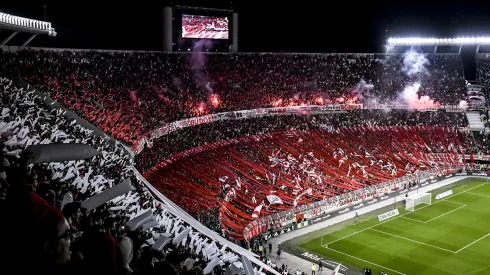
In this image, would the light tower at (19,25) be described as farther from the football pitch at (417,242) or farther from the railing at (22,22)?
the football pitch at (417,242)

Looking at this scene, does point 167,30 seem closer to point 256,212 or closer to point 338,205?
point 256,212

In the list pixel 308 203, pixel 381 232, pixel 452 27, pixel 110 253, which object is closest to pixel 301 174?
pixel 308 203

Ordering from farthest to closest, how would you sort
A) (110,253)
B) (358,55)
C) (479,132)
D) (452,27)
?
(452,27), (358,55), (479,132), (110,253)

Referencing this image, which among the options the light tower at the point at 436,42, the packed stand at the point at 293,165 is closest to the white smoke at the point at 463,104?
the packed stand at the point at 293,165

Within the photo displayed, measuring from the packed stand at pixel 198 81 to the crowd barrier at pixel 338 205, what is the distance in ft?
28.0

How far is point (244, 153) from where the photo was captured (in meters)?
36.4

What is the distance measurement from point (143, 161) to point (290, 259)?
942 cm

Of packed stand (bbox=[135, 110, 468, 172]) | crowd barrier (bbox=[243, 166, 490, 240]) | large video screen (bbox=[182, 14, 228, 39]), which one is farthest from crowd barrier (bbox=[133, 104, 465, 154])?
crowd barrier (bbox=[243, 166, 490, 240])

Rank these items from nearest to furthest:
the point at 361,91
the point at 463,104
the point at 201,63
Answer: the point at 201,63
the point at 361,91
the point at 463,104

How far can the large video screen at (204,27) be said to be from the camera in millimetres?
41000

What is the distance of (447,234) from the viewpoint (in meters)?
29.7

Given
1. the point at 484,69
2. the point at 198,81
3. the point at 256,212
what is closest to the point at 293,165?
the point at 256,212

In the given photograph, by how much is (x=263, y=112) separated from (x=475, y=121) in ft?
82.4

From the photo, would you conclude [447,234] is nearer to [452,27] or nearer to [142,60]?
[142,60]
